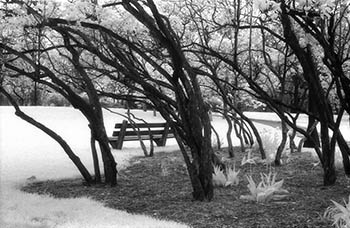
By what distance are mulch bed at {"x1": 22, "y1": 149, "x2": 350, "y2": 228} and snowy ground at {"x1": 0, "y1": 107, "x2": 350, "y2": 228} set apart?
417 mm

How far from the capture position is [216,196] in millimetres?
5961

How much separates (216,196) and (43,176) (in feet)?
14.3

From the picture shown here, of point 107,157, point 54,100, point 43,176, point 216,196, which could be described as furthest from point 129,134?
point 54,100

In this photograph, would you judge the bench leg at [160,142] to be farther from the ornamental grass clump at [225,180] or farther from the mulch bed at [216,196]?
the ornamental grass clump at [225,180]

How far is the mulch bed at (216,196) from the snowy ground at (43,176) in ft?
1.37

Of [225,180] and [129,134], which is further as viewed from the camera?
[129,134]

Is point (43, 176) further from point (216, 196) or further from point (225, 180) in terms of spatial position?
point (216, 196)

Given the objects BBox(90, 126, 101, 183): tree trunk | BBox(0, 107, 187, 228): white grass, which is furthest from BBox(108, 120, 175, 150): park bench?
BBox(90, 126, 101, 183): tree trunk

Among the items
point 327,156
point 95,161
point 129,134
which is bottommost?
point 95,161

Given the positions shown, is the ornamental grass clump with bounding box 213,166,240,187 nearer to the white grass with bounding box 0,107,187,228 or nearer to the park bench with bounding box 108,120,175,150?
the white grass with bounding box 0,107,187,228

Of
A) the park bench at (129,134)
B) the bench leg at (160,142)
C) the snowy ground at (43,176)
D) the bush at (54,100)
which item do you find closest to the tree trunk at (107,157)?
the snowy ground at (43,176)

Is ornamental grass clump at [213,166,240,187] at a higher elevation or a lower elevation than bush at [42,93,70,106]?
lower

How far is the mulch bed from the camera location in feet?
15.7

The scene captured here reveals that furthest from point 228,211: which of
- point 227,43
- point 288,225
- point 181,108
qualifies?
point 227,43
